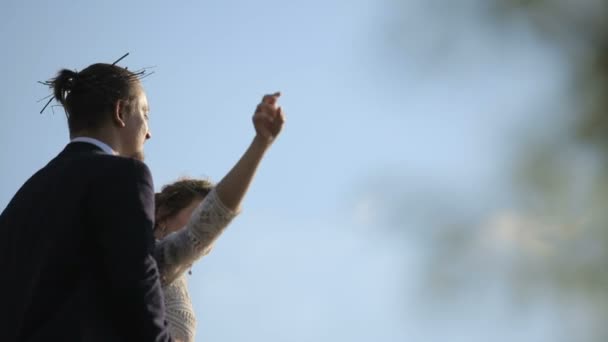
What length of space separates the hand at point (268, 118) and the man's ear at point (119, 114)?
512mm

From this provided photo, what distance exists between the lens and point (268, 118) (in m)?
2.74

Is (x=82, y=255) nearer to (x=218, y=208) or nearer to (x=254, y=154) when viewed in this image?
(x=218, y=208)

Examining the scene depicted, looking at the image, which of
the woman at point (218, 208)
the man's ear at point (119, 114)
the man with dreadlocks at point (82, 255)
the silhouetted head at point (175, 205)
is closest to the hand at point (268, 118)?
the woman at point (218, 208)

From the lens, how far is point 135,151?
9.72ft

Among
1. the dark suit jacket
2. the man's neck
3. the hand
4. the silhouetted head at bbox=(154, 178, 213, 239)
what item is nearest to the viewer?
the dark suit jacket

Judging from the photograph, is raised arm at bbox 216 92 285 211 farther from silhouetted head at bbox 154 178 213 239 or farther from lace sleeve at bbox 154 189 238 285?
silhouetted head at bbox 154 178 213 239

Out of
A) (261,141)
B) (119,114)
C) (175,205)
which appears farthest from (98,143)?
(175,205)

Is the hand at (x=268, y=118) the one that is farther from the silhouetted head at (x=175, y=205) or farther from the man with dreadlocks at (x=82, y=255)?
the silhouetted head at (x=175, y=205)

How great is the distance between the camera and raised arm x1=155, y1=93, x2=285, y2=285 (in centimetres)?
276

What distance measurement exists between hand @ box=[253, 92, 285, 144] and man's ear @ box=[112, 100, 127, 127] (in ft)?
1.68

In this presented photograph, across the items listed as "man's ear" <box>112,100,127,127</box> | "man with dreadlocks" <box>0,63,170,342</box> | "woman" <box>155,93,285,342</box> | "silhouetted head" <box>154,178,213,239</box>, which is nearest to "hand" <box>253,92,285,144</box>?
"woman" <box>155,93,285,342</box>

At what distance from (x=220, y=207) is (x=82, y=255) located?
555 mm

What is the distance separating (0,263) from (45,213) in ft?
0.70

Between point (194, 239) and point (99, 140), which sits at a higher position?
point (99, 140)
